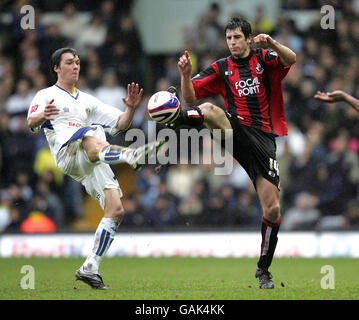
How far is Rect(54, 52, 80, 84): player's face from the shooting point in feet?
26.5

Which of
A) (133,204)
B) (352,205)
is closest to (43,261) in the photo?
(133,204)

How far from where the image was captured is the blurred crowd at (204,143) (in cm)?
1379

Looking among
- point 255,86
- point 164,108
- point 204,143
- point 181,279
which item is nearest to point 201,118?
point 164,108

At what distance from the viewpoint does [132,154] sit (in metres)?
7.21

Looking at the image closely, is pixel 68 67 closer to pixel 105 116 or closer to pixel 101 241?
pixel 105 116

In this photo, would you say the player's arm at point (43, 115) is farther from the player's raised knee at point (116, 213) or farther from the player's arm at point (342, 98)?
the player's arm at point (342, 98)

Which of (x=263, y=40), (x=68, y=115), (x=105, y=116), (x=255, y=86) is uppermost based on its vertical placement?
(x=263, y=40)

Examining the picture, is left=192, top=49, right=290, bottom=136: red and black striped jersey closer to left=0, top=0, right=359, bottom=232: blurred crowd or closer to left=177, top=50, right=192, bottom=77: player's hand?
left=177, top=50, right=192, bottom=77: player's hand

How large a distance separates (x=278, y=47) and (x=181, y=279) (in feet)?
10.4

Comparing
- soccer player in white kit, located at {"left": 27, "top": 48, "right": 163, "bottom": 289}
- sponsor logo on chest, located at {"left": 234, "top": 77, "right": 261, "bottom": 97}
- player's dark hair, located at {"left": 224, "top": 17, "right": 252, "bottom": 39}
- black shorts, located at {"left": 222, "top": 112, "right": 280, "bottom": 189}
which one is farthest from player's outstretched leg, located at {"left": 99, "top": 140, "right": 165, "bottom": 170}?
player's dark hair, located at {"left": 224, "top": 17, "right": 252, "bottom": 39}

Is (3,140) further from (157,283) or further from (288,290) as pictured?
(288,290)

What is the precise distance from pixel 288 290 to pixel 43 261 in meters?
5.74

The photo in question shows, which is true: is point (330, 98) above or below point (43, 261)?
above

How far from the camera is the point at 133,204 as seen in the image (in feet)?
46.8
